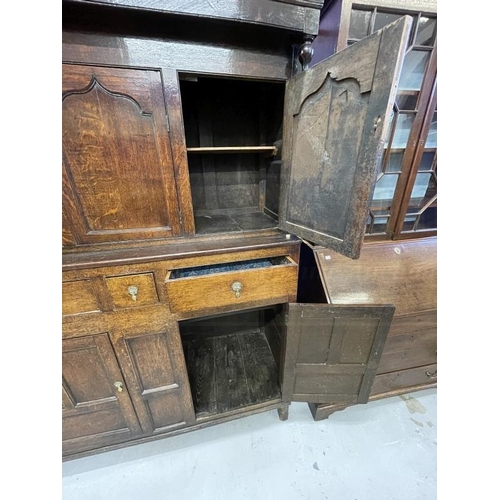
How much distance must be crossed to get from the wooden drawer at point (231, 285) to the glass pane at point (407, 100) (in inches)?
39.6

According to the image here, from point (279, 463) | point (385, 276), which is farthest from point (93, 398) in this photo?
point (385, 276)

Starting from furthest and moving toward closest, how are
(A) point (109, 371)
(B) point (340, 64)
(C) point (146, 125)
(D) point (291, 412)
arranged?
(D) point (291, 412) → (A) point (109, 371) → (C) point (146, 125) → (B) point (340, 64)

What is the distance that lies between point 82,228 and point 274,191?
853 mm

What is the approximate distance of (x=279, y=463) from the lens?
41.6 inches

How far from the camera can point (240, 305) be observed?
3.01 ft

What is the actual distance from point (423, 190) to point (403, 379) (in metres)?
1.15

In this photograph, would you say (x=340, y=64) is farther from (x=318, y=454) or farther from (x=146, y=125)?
(x=318, y=454)

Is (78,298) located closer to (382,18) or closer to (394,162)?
(394,162)

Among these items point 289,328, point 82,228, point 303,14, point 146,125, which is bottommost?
point 289,328

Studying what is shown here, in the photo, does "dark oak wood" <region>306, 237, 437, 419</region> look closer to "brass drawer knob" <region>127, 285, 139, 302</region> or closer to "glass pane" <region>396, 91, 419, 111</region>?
"glass pane" <region>396, 91, 419, 111</region>

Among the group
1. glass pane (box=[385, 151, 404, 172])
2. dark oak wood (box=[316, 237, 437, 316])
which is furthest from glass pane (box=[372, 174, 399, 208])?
dark oak wood (box=[316, 237, 437, 316])

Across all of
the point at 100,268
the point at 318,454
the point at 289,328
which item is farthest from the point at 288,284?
the point at 318,454

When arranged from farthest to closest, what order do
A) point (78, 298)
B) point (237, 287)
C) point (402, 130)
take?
1. point (402, 130)
2. point (237, 287)
3. point (78, 298)

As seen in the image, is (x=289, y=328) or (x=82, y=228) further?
(x=289, y=328)
